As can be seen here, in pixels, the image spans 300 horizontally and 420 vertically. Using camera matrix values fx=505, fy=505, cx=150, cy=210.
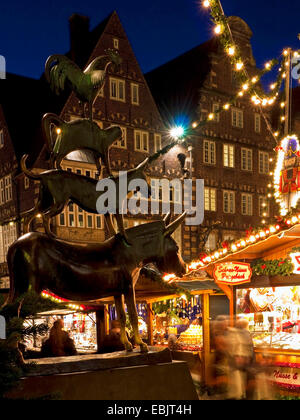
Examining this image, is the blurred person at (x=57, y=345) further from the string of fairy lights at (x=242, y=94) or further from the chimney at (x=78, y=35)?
the chimney at (x=78, y=35)

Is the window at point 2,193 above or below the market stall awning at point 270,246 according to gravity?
above

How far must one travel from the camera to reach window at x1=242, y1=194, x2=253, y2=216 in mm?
27656

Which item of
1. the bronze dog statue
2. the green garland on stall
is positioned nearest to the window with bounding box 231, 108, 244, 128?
the green garland on stall

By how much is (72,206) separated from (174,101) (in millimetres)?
9598

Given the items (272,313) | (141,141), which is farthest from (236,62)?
(141,141)

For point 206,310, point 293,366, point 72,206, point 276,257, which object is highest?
point 72,206

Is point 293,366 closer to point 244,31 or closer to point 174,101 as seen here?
point 174,101

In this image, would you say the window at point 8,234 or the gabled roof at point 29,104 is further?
the window at point 8,234

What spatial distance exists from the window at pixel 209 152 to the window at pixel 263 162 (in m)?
3.33

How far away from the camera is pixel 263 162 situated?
28.5m

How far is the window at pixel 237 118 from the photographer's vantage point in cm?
2705

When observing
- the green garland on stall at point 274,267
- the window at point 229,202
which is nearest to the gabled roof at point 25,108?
the window at point 229,202
